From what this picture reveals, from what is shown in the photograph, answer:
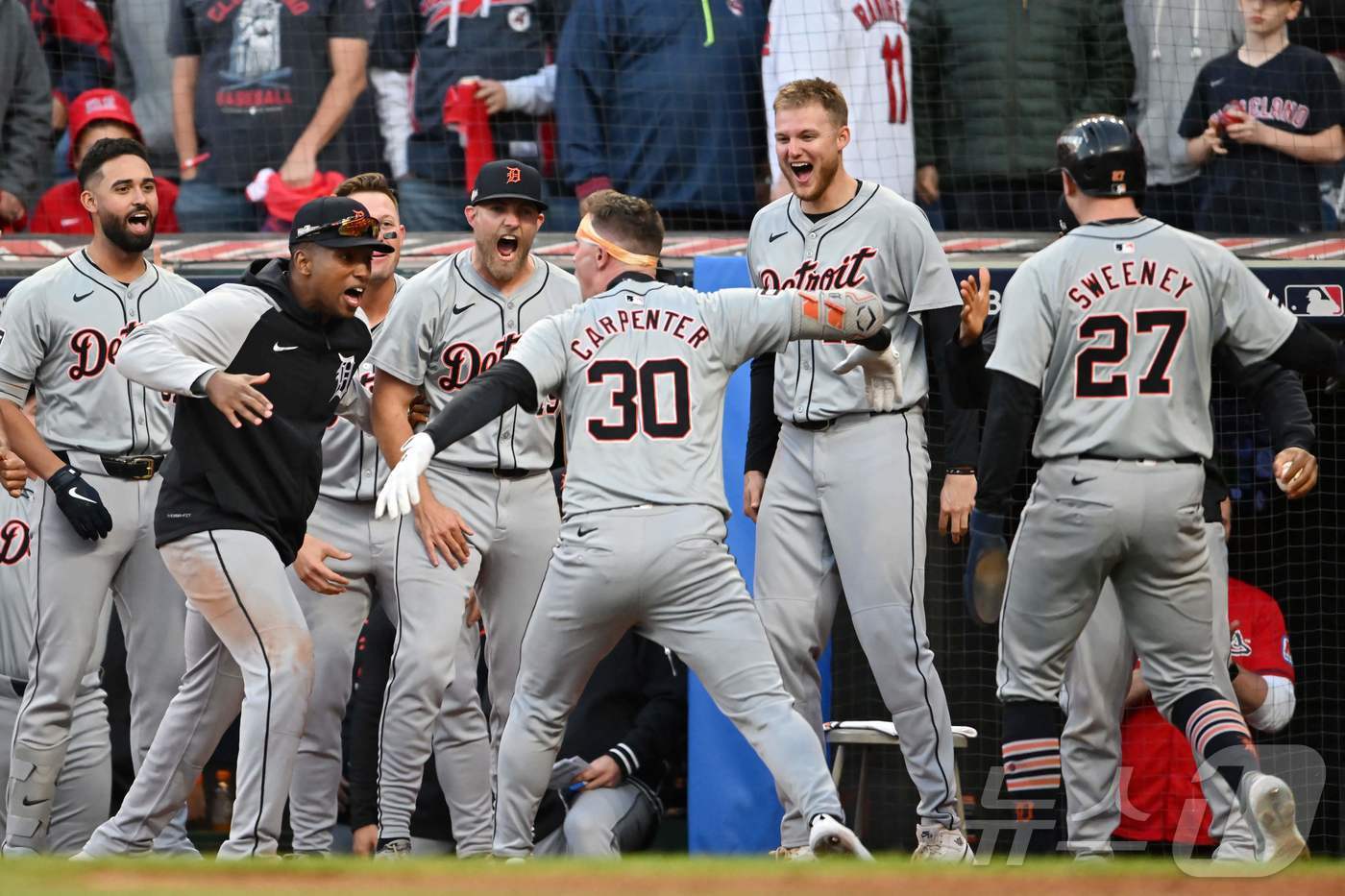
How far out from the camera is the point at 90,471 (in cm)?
562

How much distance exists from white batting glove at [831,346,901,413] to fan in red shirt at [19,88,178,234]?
3490mm

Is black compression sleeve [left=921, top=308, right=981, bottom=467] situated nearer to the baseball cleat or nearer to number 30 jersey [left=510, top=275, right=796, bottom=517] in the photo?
number 30 jersey [left=510, top=275, right=796, bottom=517]

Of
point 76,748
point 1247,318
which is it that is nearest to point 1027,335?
point 1247,318

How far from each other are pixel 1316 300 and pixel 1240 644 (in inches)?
51.8

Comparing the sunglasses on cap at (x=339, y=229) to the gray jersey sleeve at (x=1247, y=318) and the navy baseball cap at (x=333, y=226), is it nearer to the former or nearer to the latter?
the navy baseball cap at (x=333, y=226)

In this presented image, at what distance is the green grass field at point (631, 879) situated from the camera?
329cm

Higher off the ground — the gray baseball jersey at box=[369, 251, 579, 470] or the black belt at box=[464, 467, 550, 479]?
the gray baseball jersey at box=[369, 251, 579, 470]

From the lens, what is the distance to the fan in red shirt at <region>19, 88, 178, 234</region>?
23.2 feet

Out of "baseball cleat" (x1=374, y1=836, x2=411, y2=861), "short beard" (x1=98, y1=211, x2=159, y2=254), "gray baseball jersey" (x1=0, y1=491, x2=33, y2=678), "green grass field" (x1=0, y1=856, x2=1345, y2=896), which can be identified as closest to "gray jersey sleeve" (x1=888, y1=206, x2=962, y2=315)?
"green grass field" (x1=0, y1=856, x2=1345, y2=896)

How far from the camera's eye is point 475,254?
18.3ft

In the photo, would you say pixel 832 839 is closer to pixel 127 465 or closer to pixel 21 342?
pixel 127 465

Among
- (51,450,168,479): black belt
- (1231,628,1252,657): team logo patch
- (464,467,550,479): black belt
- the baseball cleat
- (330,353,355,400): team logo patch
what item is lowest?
the baseball cleat

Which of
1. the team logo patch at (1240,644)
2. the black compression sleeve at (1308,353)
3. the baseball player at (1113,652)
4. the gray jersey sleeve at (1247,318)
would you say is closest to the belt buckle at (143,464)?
the baseball player at (1113,652)

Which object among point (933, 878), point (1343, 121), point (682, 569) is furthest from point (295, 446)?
point (1343, 121)
